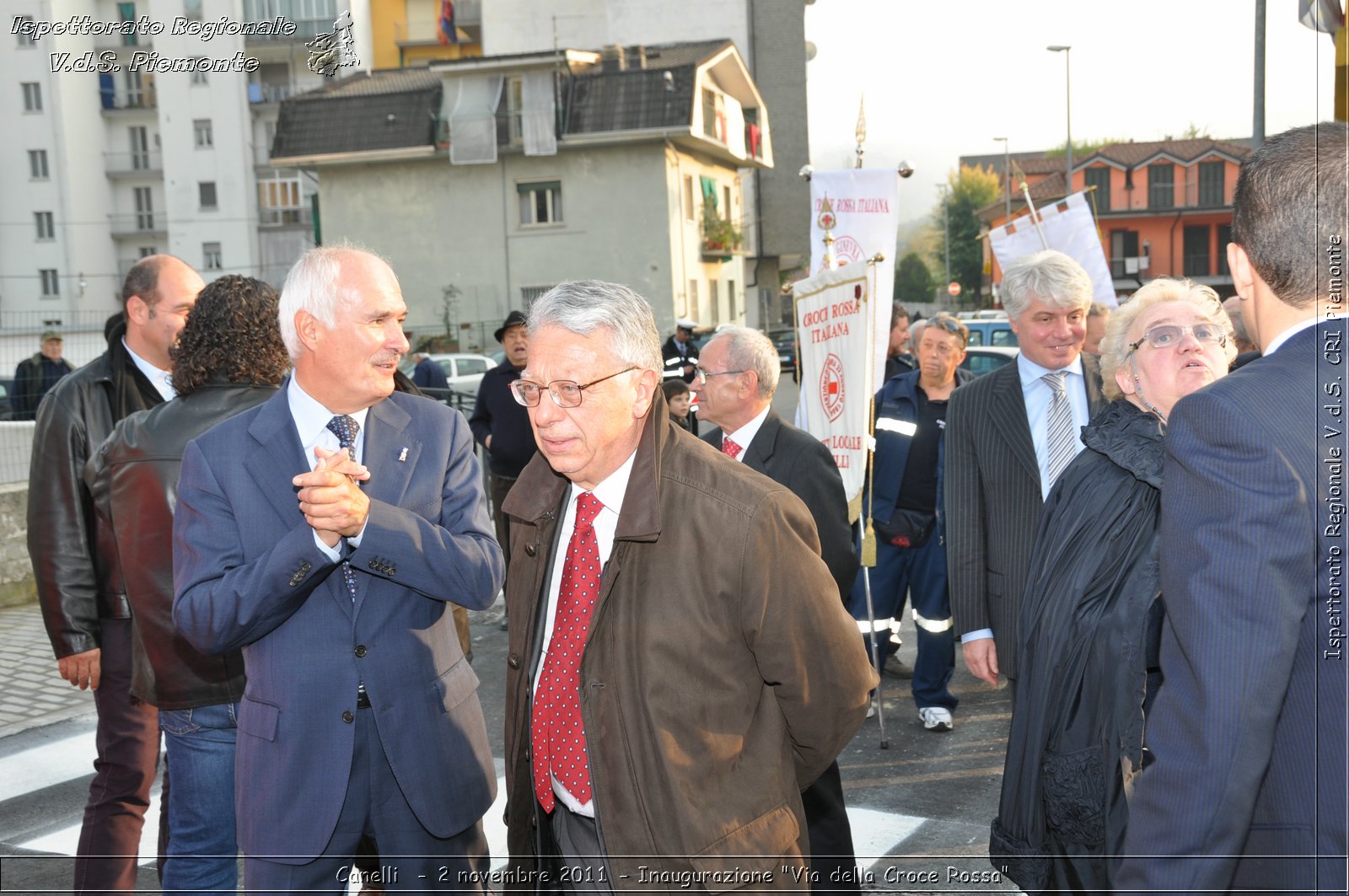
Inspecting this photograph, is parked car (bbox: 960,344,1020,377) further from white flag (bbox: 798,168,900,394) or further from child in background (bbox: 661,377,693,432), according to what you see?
child in background (bbox: 661,377,693,432)

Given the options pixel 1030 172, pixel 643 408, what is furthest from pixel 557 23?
pixel 1030 172

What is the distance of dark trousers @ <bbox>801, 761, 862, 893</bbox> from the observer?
3.84 meters

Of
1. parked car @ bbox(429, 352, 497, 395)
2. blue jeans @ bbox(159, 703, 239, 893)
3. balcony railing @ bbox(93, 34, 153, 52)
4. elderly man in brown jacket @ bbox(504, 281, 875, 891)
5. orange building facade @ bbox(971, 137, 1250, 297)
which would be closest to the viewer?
elderly man in brown jacket @ bbox(504, 281, 875, 891)

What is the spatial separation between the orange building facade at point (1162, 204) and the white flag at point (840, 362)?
2630 inches

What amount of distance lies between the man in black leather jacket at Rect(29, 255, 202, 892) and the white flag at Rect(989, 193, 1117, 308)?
237 inches

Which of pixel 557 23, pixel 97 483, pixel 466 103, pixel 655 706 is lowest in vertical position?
pixel 655 706

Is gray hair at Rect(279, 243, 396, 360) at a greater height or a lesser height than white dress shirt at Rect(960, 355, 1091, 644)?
greater

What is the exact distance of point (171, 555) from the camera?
356cm

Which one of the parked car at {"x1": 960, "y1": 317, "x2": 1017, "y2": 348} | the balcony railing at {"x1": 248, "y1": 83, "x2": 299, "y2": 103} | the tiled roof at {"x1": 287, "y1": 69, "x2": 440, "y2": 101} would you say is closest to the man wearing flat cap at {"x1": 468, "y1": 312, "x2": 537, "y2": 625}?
the parked car at {"x1": 960, "y1": 317, "x2": 1017, "y2": 348}

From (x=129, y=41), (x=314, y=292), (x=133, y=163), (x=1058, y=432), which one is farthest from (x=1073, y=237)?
(x=133, y=163)

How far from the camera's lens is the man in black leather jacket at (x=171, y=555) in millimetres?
3426

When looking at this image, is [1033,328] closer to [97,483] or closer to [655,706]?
[655,706]

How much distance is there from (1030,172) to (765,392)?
97.3 meters

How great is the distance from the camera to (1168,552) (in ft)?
6.40
